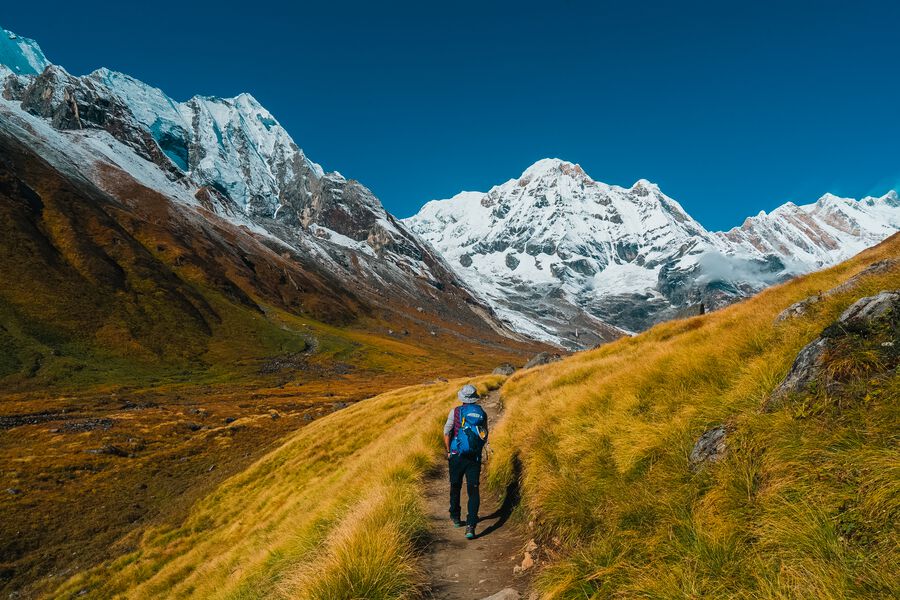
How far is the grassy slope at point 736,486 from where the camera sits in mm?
3906

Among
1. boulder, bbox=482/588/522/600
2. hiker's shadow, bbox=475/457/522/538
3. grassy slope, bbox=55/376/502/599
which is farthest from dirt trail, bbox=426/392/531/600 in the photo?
grassy slope, bbox=55/376/502/599

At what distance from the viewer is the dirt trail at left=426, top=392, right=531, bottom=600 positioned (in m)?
6.82

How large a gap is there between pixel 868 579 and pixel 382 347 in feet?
614

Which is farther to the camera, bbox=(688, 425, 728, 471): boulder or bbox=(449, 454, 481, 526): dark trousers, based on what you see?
bbox=(449, 454, 481, 526): dark trousers

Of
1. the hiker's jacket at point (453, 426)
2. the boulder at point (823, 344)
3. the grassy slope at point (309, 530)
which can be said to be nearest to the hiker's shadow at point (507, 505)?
the grassy slope at point (309, 530)

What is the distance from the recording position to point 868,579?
11.3ft

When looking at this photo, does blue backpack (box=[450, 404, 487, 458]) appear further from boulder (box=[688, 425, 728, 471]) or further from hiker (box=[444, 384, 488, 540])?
boulder (box=[688, 425, 728, 471])

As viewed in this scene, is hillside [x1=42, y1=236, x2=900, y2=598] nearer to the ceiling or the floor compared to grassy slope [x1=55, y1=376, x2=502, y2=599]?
nearer to the ceiling

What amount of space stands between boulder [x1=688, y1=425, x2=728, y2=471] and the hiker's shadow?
4487mm

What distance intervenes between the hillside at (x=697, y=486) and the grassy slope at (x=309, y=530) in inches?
2.2

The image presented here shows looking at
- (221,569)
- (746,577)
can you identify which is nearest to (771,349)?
(746,577)

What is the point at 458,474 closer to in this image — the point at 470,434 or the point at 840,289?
the point at 470,434

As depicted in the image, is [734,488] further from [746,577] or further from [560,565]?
[560,565]

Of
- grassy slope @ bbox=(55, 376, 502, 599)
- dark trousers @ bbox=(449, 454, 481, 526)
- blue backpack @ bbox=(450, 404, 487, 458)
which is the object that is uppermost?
blue backpack @ bbox=(450, 404, 487, 458)
